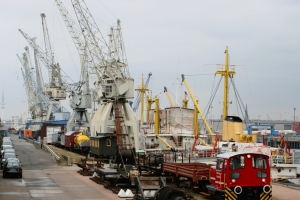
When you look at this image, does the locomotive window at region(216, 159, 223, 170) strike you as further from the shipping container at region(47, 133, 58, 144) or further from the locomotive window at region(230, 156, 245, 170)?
the shipping container at region(47, 133, 58, 144)

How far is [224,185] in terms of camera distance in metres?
23.3

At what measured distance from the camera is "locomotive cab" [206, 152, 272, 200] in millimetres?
23188

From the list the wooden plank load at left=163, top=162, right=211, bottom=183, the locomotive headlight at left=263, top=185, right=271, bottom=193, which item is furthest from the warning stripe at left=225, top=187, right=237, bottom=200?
the wooden plank load at left=163, top=162, right=211, bottom=183

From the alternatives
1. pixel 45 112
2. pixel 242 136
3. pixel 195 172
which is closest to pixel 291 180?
pixel 242 136

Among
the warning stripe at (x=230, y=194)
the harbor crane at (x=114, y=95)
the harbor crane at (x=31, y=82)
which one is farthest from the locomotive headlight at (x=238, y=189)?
the harbor crane at (x=31, y=82)

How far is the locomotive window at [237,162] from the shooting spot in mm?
23391

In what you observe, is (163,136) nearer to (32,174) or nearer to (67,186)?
(32,174)

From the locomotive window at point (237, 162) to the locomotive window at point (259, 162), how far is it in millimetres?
575

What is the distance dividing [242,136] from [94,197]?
25090 millimetres

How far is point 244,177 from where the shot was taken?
2333 cm

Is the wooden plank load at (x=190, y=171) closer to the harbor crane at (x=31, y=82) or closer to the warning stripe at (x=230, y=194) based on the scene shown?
the warning stripe at (x=230, y=194)

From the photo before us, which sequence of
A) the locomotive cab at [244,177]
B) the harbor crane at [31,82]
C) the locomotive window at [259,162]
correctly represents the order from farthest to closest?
the harbor crane at [31,82]
the locomotive window at [259,162]
the locomotive cab at [244,177]

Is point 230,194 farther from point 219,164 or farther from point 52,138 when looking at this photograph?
point 52,138

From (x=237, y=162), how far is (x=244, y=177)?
2.59 feet
